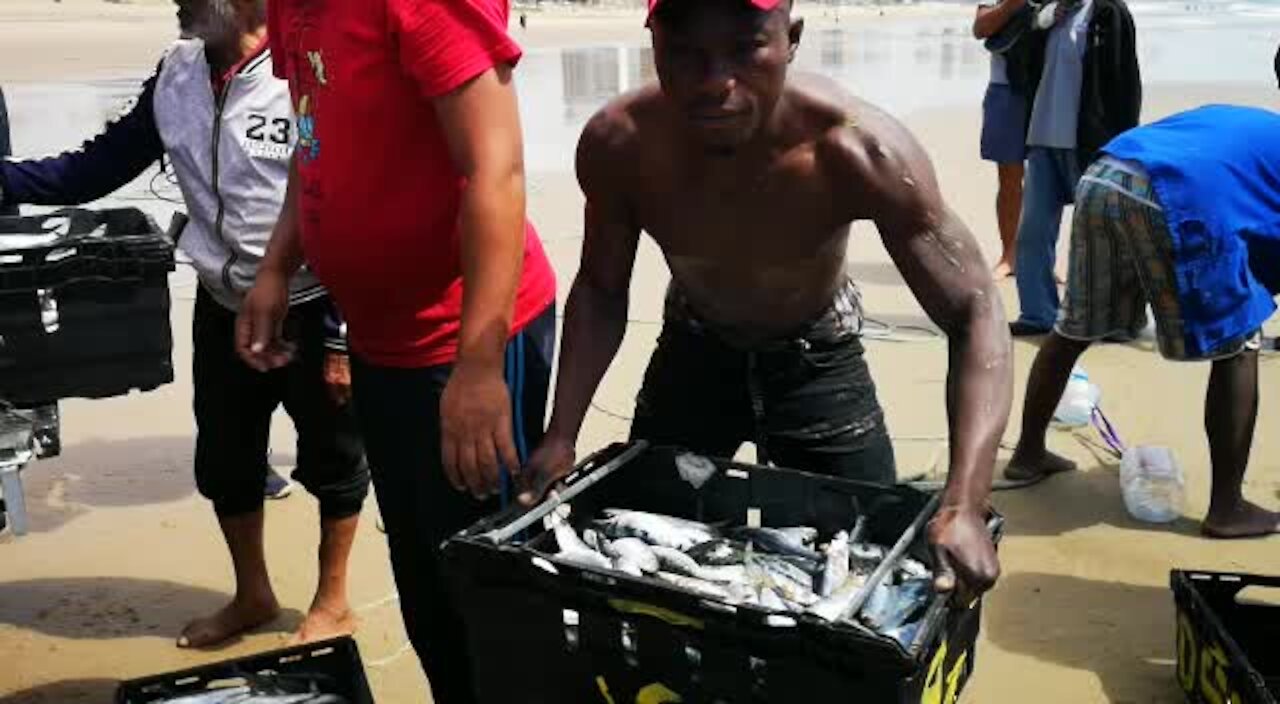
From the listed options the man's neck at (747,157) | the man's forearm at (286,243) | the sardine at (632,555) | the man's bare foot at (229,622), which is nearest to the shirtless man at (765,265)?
the man's neck at (747,157)

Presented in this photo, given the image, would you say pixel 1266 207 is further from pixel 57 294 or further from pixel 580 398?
pixel 57 294

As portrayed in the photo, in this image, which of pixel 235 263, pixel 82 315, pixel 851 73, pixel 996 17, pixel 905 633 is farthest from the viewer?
pixel 851 73

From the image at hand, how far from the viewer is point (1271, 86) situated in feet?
69.2

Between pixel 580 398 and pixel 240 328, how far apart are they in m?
1.07

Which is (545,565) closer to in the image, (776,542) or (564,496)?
(564,496)

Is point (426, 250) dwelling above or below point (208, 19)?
below

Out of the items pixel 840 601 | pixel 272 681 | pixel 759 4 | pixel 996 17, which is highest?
pixel 759 4

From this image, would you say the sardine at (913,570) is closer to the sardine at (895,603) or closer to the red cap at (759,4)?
the sardine at (895,603)

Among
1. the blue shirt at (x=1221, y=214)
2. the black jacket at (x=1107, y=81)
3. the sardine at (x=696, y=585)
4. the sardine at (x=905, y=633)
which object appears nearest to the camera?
the sardine at (x=905, y=633)

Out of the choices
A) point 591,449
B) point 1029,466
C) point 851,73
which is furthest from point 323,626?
point 851,73

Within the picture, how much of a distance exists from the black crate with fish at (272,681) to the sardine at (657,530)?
0.97 metres

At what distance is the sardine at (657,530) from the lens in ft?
7.43

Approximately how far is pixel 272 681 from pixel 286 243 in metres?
1.10

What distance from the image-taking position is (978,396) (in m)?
2.27
